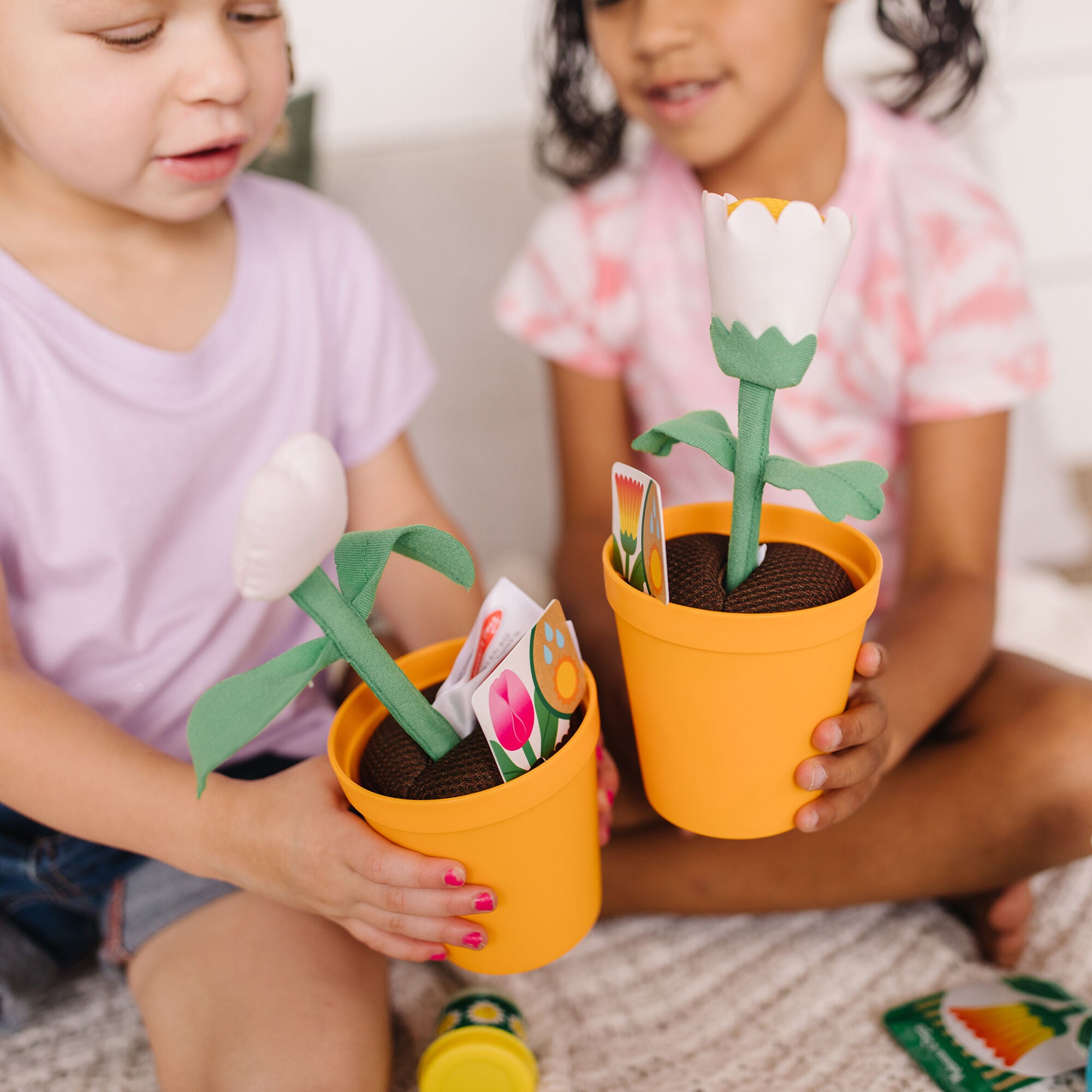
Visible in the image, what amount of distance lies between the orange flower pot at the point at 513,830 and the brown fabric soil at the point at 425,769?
12 millimetres

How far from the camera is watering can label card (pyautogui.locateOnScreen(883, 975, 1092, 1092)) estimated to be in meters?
0.63

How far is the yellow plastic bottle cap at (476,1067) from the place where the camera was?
0.63 meters

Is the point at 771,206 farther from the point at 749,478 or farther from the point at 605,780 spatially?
the point at 605,780

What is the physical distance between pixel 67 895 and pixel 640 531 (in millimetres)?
539

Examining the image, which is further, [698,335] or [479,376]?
[479,376]

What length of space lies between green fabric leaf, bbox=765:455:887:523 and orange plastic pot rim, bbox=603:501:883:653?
5 centimetres

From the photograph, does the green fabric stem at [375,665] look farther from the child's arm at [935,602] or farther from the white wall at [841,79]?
the white wall at [841,79]

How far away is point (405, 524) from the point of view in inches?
34.6

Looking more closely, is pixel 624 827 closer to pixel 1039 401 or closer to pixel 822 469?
pixel 822 469

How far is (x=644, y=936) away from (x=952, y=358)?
56cm

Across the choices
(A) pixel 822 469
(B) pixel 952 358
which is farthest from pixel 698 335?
(A) pixel 822 469

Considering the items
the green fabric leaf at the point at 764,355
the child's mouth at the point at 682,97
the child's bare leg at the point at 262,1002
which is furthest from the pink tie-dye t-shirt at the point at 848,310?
the child's bare leg at the point at 262,1002

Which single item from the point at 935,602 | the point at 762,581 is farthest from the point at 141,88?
the point at 935,602

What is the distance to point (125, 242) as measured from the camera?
0.74 metres
